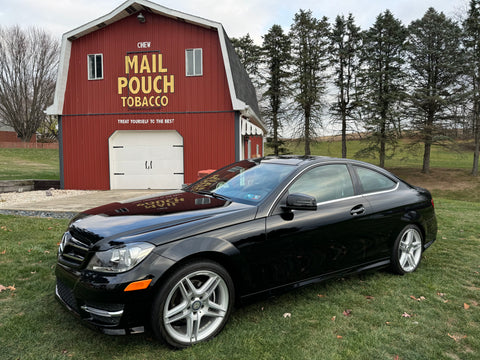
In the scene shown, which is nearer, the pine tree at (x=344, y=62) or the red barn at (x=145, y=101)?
the red barn at (x=145, y=101)

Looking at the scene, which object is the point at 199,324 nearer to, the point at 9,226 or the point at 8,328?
the point at 8,328

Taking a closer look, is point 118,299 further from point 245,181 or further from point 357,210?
point 357,210

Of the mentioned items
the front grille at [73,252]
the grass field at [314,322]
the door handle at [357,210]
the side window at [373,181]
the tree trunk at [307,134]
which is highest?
the tree trunk at [307,134]

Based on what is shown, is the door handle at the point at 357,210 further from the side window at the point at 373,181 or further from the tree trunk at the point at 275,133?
the tree trunk at the point at 275,133

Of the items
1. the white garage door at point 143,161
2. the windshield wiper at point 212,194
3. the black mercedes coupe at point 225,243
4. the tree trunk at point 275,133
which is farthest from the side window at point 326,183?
the tree trunk at point 275,133

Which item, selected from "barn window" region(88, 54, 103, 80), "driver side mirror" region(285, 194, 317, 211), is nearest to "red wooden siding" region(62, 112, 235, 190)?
"barn window" region(88, 54, 103, 80)

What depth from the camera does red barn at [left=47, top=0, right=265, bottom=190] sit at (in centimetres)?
1254

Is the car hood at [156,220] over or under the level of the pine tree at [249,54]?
under

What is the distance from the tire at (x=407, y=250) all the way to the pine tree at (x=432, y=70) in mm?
26401

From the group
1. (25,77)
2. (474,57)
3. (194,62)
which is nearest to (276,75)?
(474,57)

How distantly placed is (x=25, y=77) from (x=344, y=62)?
1349 inches

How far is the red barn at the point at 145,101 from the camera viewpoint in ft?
41.1

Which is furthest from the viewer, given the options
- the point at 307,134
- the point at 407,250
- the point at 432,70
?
the point at 307,134

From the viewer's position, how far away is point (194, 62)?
12648mm
